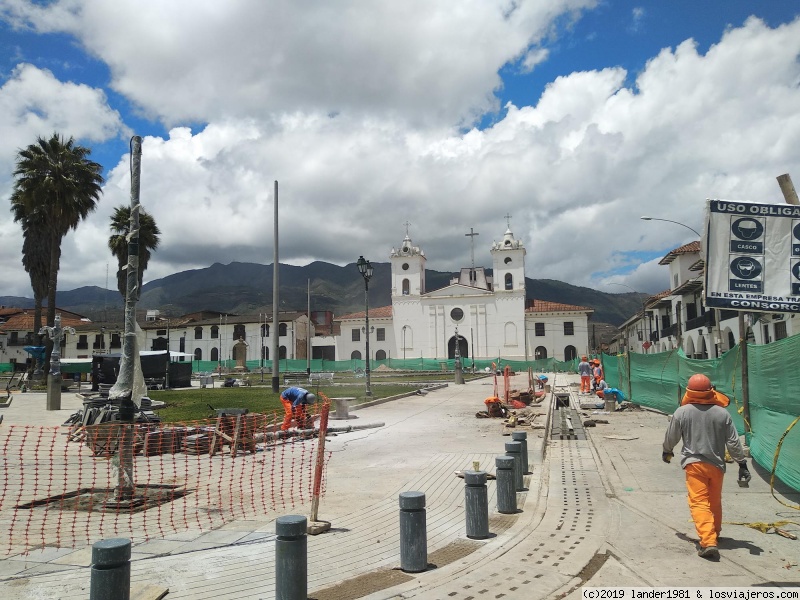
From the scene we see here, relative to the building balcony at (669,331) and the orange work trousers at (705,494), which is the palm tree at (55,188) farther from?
the building balcony at (669,331)

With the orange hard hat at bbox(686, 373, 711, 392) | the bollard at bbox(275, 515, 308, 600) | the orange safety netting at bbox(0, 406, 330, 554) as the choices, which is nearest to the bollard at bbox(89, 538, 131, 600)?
the bollard at bbox(275, 515, 308, 600)

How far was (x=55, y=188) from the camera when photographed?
32844mm

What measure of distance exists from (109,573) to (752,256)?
7.07 m

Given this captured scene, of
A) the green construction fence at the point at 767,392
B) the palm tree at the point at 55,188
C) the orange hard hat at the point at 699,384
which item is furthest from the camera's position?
the palm tree at the point at 55,188

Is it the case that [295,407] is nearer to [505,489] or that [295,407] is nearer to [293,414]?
[293,414]

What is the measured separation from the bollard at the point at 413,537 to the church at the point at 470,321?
77.7 metres

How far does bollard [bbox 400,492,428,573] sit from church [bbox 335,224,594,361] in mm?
77678

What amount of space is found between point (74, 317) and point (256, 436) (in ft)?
324

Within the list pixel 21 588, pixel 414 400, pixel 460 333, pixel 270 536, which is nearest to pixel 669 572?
pixel 270 536

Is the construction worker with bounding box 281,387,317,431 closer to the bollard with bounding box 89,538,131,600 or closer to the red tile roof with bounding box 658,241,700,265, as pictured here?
the bollard with bounding box 89,538,131,600

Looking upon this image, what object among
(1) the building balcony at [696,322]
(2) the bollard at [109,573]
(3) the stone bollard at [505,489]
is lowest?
(3) the stone bollard at [505,489]

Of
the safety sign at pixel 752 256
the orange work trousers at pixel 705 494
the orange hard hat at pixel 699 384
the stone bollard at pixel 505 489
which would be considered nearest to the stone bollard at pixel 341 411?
the stone bollard at pixel 505 489

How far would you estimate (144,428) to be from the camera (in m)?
12.4

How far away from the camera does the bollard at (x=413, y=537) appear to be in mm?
5105
